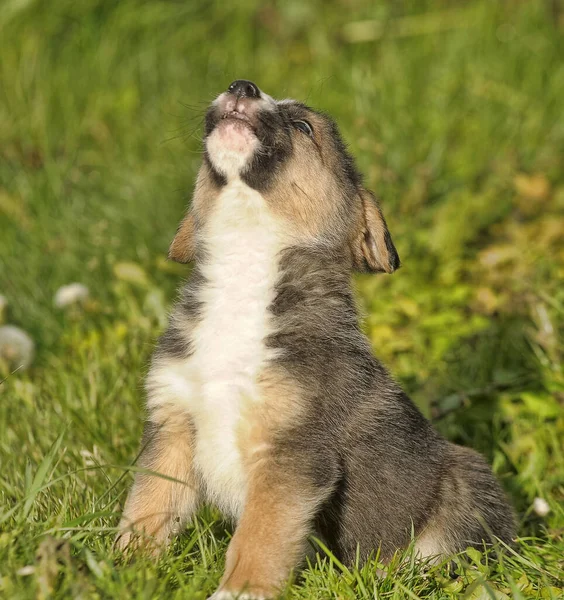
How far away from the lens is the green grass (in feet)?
12.8

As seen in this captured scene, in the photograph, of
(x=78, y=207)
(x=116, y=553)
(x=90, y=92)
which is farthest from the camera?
(x=90, y=92)

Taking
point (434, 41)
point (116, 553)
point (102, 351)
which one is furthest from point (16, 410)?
point (434, 41)

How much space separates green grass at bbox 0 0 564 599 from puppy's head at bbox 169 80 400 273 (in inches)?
50.3

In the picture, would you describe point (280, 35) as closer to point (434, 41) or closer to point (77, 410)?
point (434, 41)

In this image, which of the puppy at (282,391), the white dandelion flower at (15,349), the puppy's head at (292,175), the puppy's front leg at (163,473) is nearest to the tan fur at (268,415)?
the puppy at (282,391)

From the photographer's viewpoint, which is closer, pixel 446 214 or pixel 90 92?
pixel 446 214

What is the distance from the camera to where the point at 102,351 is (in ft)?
19.6

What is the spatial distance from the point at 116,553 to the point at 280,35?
7543 millimetres

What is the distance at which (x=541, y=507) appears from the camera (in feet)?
15.9

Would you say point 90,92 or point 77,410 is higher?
point 90,92

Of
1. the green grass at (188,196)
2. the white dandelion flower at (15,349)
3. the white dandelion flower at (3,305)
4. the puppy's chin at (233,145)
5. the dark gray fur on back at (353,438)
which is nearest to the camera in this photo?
the dark gray fur on back at (353,438)

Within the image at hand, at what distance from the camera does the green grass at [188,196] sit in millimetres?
3912

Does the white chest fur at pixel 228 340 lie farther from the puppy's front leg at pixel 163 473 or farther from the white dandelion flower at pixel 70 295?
the white dandelion flower at pixel 70 295

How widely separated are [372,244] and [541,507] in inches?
64.0
